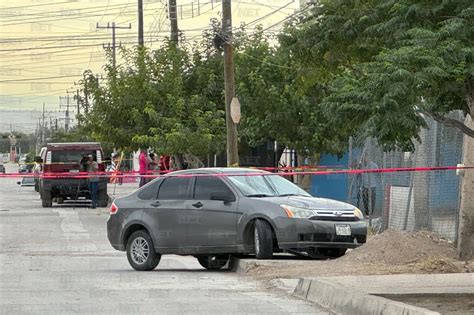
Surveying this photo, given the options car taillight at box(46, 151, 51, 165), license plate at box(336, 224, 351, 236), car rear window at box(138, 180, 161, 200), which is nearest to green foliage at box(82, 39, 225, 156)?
car taillight at box(46, 151, 51, 165)

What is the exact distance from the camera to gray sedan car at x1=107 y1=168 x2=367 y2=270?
52.9 ft

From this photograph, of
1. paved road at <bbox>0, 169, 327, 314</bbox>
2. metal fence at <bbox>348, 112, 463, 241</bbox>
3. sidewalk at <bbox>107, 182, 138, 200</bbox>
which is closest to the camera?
paved road at <bbox>0, 169, 327, 314</bbox>

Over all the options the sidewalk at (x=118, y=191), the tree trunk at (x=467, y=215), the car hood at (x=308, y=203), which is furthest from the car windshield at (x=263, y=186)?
the sidewalk at (x=118, y=191)

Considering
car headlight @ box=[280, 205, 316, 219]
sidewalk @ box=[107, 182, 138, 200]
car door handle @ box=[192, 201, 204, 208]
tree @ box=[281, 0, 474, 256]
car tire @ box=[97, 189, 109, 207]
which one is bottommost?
sidewalk @ box=[107, 182, 138, 200]

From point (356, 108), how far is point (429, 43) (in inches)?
40.7

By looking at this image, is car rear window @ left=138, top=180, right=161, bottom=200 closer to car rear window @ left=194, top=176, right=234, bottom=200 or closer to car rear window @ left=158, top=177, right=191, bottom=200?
car rear window @ left=158, top=177, right=191, bottom=200

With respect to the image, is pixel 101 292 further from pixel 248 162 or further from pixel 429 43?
pixel 248 162

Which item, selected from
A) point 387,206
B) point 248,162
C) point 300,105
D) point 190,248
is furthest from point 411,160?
point 248,162

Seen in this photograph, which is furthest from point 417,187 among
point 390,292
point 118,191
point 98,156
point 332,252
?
point 118,191

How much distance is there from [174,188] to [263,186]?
1432 mm

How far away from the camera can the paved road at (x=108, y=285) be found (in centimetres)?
1220

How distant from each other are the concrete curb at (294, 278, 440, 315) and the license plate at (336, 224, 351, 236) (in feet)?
9.10

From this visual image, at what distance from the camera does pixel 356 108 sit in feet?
35.7

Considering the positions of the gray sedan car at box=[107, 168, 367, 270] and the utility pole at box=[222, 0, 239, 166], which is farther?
the utility pole at box=[222, 0, 239, 166]
